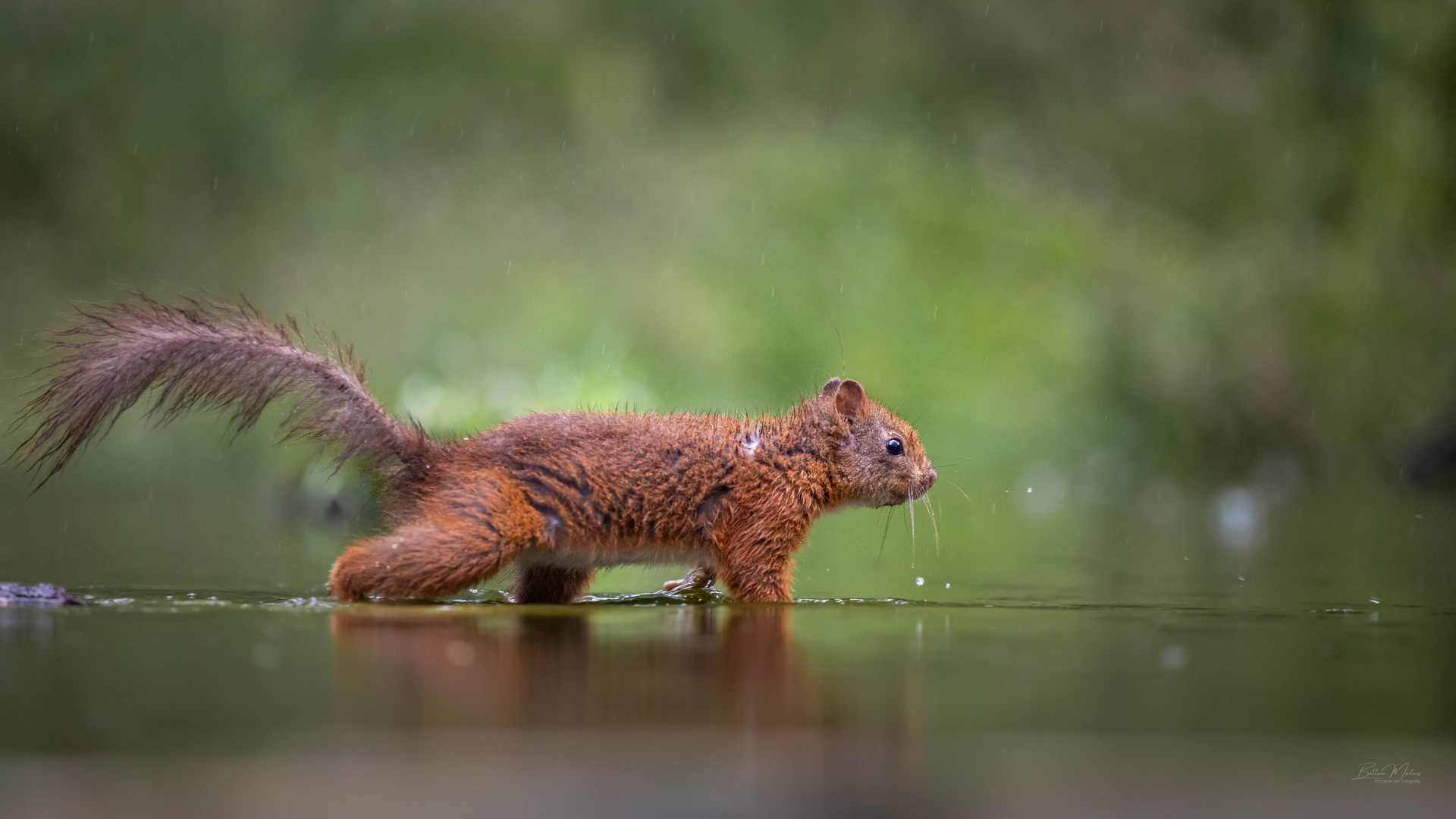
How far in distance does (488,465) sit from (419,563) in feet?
1.67

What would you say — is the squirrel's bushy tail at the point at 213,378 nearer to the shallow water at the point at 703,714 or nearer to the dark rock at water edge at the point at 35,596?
the dark rock at water edge at the point at 35,596

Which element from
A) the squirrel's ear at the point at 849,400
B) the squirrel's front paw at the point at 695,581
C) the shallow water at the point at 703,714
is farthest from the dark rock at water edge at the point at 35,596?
the squirrel's ear at the point at 849,400

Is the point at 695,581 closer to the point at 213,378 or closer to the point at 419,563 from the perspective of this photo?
the point at 419,563

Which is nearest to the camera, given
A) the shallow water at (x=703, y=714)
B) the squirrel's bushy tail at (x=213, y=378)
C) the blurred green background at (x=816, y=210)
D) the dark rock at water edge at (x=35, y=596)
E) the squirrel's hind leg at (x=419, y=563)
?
the shallow water at (x=703, y=714)

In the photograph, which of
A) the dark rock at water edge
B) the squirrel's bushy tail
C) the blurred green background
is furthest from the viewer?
→ the blurred green background

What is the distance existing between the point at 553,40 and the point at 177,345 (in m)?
13.5

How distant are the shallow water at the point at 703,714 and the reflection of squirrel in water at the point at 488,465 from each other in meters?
0.48

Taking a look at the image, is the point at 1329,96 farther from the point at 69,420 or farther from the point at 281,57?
the point at 69,420

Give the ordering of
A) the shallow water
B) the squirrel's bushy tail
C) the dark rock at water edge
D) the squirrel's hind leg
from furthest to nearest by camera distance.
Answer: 1. the squirrel's bushy tail
2. the squirrel's hind leg
3. the dark rock at water edge
4. the shallow water

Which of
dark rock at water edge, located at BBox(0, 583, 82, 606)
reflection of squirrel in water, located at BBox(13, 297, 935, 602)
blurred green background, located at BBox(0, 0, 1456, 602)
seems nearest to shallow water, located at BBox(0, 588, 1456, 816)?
dark rock at water edge, located at BBox(0, 583, 82, 606)

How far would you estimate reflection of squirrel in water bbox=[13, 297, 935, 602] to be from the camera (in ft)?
15.0

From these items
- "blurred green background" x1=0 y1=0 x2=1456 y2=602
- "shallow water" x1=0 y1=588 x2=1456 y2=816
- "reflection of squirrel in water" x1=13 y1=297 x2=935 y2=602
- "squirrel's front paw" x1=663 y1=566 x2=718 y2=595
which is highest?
"blurred green background" x1=0 y1=0 x2=1456 y2=602

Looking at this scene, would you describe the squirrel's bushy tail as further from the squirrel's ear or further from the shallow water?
the squirrel's ear

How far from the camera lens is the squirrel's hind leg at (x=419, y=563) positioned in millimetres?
4508
